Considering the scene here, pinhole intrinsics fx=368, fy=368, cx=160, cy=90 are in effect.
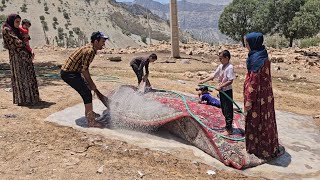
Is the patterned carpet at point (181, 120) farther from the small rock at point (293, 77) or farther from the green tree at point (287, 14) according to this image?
the green tree at point (287, 14)

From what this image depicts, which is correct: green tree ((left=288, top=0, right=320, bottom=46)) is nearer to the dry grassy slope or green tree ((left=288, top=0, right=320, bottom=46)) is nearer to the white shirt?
the white shirt

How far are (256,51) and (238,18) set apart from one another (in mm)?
32881

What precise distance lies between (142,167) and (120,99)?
6.45 ft

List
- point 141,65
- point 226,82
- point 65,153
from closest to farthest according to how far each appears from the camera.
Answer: point 65,153
point 226,82
point 141,65

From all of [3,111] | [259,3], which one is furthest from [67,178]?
[259,3]

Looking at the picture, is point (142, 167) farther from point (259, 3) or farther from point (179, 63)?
point (259, 3)

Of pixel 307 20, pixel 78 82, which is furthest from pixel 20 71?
pixel 307 20

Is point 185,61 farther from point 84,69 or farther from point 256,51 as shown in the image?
point 256,51

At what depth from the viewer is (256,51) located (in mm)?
4910

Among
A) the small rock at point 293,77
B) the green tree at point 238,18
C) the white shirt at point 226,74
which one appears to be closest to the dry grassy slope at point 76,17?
the green tree at point 238,18

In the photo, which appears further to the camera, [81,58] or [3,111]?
[3,111]

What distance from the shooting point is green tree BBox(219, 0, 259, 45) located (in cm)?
3572

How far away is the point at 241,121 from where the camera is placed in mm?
6422

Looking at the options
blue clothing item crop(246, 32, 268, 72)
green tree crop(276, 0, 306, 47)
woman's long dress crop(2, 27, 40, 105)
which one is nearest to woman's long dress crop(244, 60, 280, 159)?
blue clothing item crop(246, 32, 268, 72)
